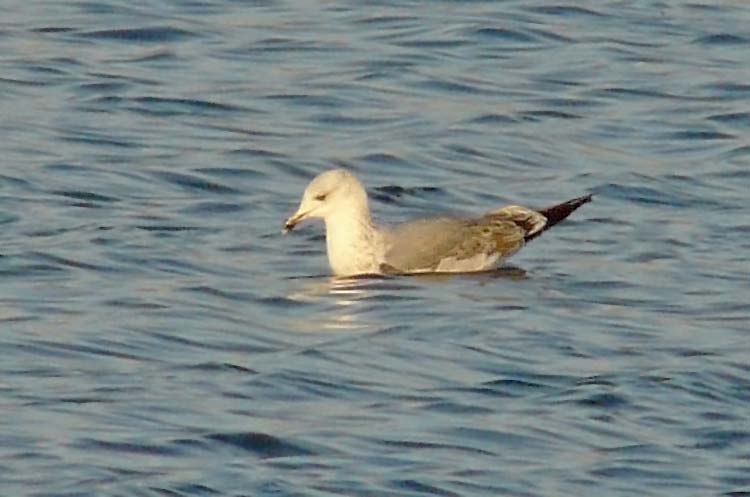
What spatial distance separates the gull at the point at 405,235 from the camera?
12.0 metres

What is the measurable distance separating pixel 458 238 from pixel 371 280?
51 centimetres

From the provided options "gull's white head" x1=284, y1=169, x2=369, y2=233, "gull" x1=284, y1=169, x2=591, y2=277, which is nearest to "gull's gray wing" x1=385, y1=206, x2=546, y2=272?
"gull" x1=284, y1=169, x2=591, y2=277

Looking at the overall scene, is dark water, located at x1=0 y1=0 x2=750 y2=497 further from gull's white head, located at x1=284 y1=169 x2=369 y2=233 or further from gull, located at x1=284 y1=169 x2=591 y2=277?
gull's white head, located at x1=284 y1=169 x2=369 y2=233

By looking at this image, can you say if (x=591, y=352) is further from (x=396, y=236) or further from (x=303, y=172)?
(x=303, y=172)

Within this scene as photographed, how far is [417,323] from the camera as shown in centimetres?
1081

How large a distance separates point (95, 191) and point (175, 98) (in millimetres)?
2499

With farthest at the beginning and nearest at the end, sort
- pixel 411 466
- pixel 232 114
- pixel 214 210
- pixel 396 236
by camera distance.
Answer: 1. pixel 232 114
2. pixel 214 210
3. pixel 396 236
4. pixel 411 466

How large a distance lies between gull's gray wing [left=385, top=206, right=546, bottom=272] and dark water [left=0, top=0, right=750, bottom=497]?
0.13 meters

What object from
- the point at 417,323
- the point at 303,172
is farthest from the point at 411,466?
the point at 303,172

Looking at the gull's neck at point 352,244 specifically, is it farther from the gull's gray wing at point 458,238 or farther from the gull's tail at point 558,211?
the gull's tail at point 558,211

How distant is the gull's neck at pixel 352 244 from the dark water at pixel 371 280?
0.16 m

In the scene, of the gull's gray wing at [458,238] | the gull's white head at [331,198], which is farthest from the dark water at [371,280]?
the gull's white head at [331,198]

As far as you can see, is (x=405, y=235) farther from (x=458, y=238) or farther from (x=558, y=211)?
(x=558, y=211)

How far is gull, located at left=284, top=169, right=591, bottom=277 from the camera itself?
1199 centimetres
